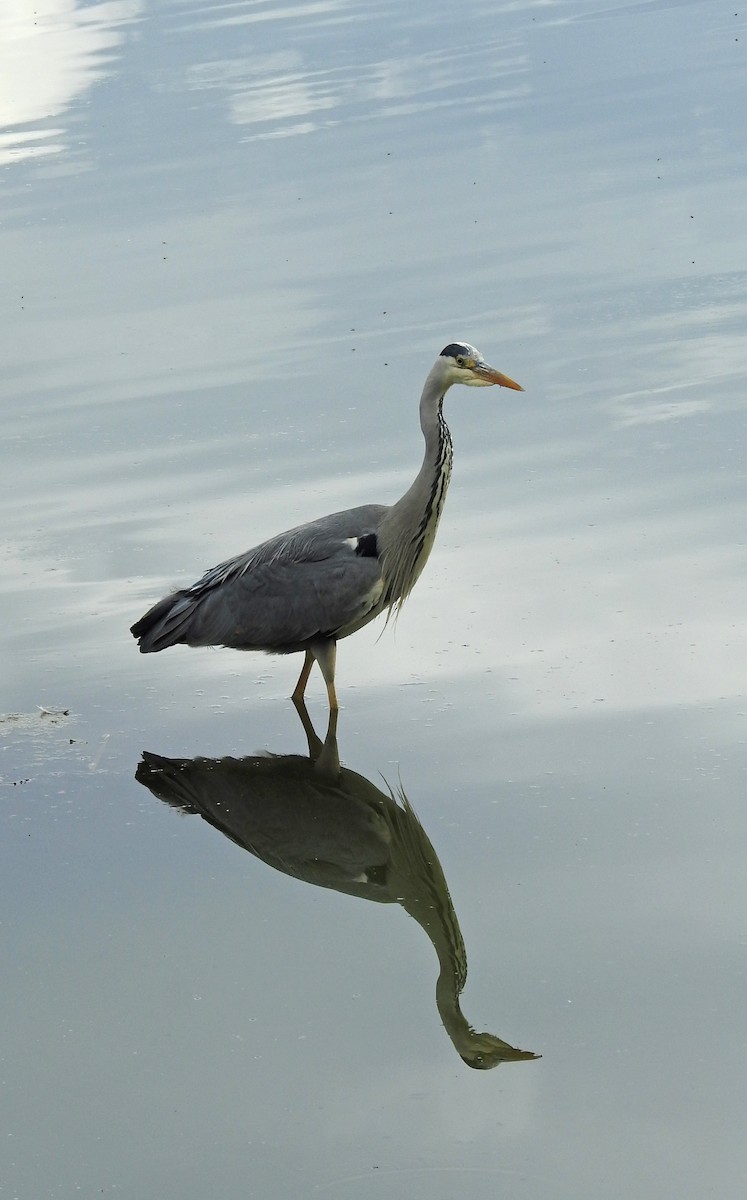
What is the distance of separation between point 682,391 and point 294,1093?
6090 mm

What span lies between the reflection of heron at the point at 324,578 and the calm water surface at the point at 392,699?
27cm

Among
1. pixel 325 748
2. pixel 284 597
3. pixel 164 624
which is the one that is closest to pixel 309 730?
pixel 325 748

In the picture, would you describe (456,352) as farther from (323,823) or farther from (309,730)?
(323,823)

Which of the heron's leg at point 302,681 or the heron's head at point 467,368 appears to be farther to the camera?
the heron's leg at point 302,681

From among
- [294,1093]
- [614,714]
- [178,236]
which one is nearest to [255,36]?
[178,236]

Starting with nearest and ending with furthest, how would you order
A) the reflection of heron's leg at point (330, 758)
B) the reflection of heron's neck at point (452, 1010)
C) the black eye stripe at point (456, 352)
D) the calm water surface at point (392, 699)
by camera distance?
1. the calm water surface at point (392, 699)
2. the reflection of heron's neck at point (452, 1010)
3. the reflection of heron's leg at point (330, 758)
4. the black eye stripe at point (456, 352)

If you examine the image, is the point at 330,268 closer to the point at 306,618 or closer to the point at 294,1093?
the point at 306,618

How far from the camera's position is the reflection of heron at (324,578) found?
289 inches

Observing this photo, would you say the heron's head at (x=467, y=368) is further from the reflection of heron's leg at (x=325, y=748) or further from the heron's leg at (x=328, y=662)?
the reflection of heron's leg at (x=325, y=748)

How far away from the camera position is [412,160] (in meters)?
15.3

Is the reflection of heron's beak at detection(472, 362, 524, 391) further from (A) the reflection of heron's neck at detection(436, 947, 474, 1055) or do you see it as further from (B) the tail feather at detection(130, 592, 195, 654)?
(A) the reflection of heron's neck at detection(436, 947, 474, 1055)

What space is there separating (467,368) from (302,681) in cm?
148

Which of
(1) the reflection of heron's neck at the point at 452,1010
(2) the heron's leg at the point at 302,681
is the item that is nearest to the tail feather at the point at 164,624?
(2) the heron's leg at the point at 302,681

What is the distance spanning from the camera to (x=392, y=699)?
7.29 meters
